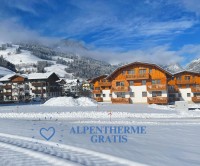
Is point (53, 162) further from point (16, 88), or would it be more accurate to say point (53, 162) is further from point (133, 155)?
point (16, 88)

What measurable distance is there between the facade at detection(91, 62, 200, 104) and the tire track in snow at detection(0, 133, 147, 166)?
147 feet

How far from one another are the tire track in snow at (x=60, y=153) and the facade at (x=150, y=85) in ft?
147

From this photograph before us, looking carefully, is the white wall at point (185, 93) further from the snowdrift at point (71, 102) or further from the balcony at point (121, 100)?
the snowdrift at point (71, 102)

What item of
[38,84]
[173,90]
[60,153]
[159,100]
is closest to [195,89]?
[173,90]

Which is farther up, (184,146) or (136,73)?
(136,73)

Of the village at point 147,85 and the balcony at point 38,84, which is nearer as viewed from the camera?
the village at point 147,85

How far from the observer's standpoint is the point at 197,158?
11.0m

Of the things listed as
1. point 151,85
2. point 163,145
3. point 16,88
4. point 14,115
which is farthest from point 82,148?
point 16,88

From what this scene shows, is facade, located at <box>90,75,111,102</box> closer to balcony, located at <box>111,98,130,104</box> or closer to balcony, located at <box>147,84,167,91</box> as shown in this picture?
balcony, located at <box>111,98,130,104</box>

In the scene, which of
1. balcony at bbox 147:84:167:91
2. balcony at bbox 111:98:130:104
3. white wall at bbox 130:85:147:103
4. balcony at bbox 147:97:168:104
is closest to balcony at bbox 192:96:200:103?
balcony at bbox 147:97:168:104

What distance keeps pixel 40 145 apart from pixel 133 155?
4005mm

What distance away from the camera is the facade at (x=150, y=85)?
185ft

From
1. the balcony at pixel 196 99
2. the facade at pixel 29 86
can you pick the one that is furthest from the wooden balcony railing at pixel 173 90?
the facade at pixel 29 86

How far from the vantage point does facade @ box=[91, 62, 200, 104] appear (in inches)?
2216
